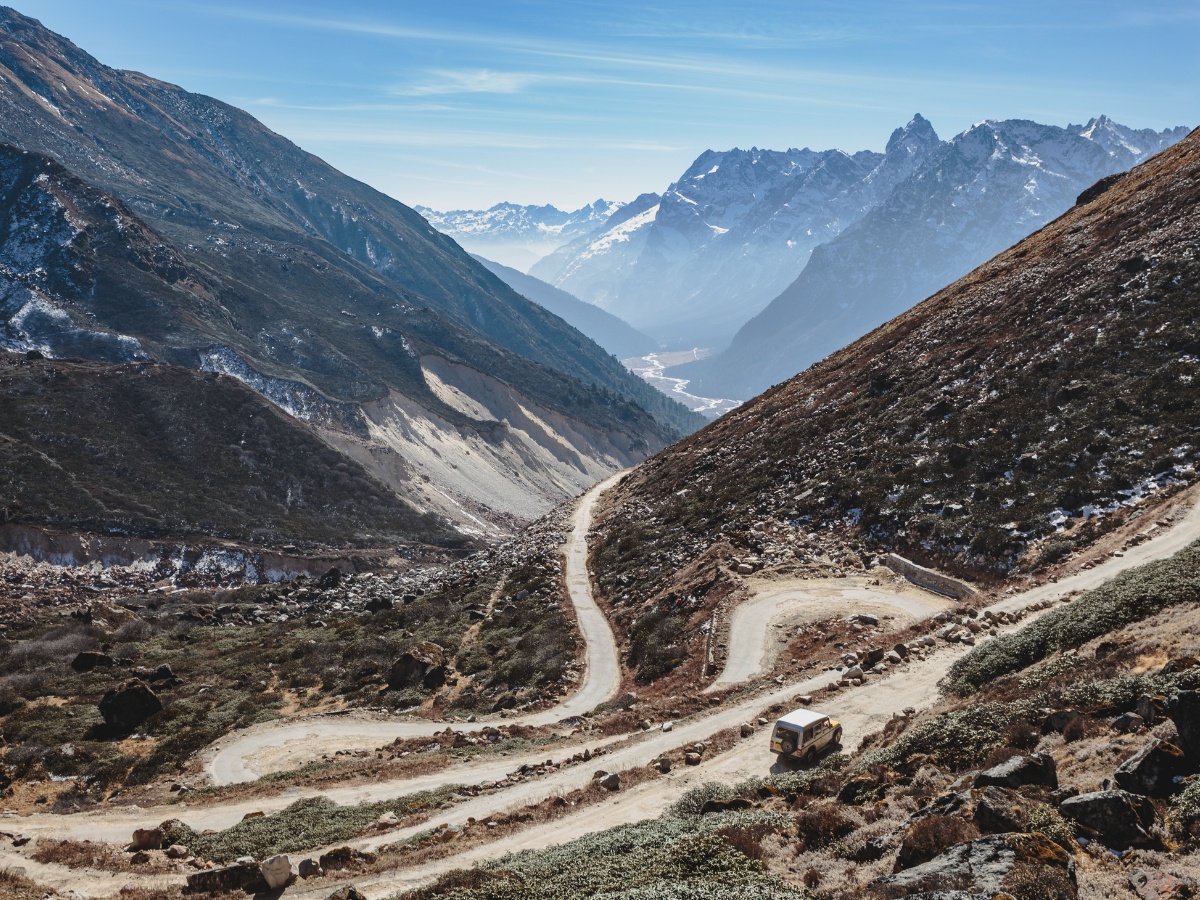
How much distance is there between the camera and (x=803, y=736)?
2098cm

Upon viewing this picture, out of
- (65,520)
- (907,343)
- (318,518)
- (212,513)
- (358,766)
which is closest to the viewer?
(358,766)

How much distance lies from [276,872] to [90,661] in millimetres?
34837

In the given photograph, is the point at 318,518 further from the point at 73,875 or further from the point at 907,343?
the point at 73,875

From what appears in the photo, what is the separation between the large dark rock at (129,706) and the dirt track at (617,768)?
36.8ft

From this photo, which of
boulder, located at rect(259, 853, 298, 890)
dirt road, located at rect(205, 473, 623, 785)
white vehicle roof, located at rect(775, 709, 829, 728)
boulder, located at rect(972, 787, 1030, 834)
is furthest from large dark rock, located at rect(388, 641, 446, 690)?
boulder, located at rect(972, 787, 1030, 834)

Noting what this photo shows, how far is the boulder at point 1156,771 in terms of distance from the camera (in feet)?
39.6

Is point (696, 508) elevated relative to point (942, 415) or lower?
lower

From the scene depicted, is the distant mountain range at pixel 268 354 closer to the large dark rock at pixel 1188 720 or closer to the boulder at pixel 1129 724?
the boulder at pixel 1129 724

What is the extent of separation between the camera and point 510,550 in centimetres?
6831

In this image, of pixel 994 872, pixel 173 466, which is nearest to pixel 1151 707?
pixel 994 872

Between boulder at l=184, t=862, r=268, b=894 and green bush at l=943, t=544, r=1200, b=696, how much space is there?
17795 millimetres

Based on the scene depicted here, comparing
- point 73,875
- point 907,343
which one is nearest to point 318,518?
point 907,343

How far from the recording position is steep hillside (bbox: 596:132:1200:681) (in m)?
37.0

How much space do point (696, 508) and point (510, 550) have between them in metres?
19.8
